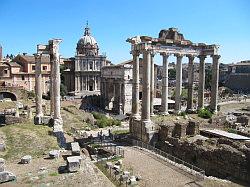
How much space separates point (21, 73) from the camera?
57.3 metres

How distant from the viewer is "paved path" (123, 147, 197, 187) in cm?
1557

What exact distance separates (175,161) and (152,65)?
436 inches

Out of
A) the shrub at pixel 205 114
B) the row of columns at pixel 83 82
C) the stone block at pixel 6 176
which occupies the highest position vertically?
the row of columns at pixel 83 82

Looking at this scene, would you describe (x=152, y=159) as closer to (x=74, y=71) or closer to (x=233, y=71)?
(x=74, y=71)

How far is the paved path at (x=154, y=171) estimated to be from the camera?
15570 millimetres

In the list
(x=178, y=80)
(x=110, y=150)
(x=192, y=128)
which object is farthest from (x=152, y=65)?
(x=110, y=150)

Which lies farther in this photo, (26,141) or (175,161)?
(26,141)

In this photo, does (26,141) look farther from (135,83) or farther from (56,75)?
(135,83)

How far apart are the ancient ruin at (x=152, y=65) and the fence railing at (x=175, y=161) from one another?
0.83 metres

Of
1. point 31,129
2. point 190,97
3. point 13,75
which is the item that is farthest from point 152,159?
point 13,75

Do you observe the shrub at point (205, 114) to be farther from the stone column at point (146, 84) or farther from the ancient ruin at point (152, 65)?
the stone column at point (146, 84)

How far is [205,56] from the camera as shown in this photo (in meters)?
32.8

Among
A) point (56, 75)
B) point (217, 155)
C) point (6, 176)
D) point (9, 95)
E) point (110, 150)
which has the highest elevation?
point (56, 75)

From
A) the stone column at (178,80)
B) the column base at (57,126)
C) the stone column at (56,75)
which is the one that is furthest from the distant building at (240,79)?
the column base at (57,126)
